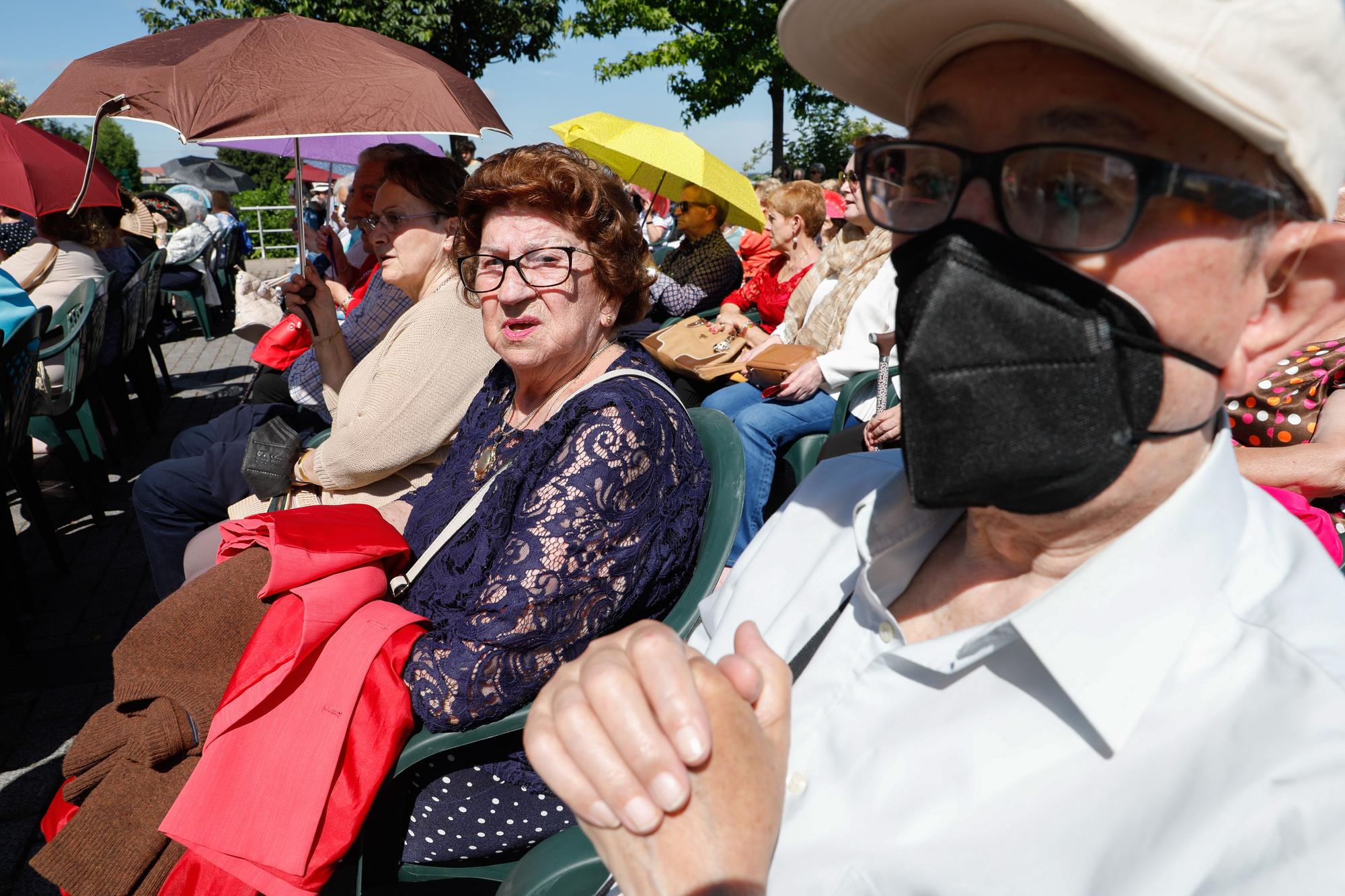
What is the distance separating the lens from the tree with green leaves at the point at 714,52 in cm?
1722

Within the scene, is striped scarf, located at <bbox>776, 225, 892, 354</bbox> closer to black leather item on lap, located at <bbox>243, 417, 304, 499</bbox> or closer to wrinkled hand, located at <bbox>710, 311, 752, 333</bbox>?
wrinkled hand, located at <bbox>710, 311, 752, 333</bbox>

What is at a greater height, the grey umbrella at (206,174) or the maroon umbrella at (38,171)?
the maroon umbrella at (38,171)

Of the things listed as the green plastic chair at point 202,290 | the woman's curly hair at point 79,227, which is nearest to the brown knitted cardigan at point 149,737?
the woman's curly hair at point 79,227

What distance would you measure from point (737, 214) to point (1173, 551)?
18.5 feet

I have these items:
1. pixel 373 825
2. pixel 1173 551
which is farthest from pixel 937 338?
pixel 373 825

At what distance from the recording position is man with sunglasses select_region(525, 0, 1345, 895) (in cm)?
83

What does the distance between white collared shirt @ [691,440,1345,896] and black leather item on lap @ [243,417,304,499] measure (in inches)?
94.6

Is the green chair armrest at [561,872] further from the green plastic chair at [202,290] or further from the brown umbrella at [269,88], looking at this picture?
the green plastic chair at [202,290]

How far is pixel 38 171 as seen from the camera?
5582 mm

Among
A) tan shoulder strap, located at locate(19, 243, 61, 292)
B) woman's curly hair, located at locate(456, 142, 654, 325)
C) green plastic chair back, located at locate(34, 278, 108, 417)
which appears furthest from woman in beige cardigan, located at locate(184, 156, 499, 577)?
tan shoulder strap, located at locate(19, 243, 61, 292)

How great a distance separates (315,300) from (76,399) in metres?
2.99

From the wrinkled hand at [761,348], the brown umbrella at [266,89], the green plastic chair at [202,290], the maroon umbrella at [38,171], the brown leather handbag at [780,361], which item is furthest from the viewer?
the green plastic chair at [202,290]

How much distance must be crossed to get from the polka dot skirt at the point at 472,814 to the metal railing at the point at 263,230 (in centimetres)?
1818

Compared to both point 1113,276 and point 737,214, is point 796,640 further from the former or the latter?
point 737,214
